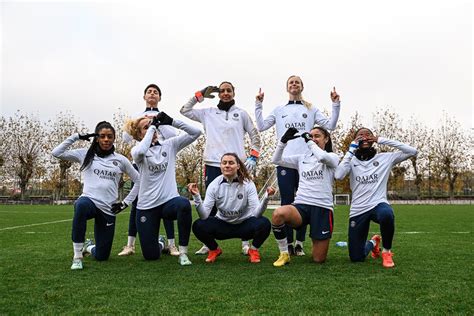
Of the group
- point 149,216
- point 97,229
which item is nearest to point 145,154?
point 149,216

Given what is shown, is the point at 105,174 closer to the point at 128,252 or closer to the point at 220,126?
the point at 128,252

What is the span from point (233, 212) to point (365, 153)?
6.04ft

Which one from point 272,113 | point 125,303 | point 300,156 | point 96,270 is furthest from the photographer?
point 272,113

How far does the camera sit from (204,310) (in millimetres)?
3289

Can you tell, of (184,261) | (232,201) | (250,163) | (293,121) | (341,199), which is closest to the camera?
(184,261)

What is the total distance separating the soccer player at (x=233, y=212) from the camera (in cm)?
559

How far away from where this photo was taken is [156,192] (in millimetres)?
5785

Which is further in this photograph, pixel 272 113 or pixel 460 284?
pixel 272 113

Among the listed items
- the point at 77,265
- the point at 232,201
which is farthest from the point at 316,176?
the point at 77,265

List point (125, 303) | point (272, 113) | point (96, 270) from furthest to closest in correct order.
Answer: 1. point (272, 113)
2. point (96, 270)
3. point (125, 303)

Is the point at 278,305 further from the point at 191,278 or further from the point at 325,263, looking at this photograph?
the point at 325,263

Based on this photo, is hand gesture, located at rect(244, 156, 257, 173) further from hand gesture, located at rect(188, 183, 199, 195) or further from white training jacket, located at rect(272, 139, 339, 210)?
hand gesture, located at rect(188, 183, 199, 195)

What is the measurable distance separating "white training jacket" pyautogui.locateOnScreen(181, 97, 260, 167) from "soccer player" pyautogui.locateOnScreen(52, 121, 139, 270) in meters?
1.22

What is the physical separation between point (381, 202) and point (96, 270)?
3454mm
